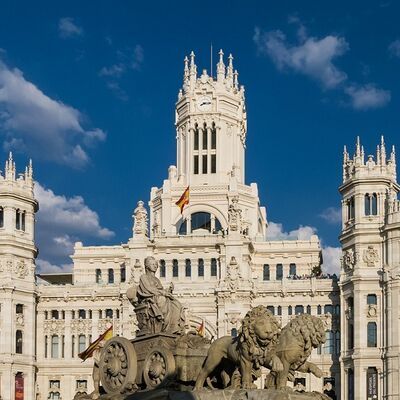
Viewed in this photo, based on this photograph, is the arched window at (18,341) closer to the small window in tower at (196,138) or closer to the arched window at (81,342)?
the arched window at (81,342)

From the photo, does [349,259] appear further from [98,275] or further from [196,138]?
[98,275]

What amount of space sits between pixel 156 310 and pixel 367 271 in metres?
63.0

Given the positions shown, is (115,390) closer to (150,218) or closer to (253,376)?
(253,376)

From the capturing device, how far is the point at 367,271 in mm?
92438

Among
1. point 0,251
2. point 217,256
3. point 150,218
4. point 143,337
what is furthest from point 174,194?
point 143,337

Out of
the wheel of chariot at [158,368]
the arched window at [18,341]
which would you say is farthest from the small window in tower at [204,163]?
the wheel of chariot at [158,368]

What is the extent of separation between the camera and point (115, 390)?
31188 mm

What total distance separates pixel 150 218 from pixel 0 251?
63.4 feet

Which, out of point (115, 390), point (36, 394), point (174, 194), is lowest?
point (36, 394)

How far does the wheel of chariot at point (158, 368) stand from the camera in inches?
1184

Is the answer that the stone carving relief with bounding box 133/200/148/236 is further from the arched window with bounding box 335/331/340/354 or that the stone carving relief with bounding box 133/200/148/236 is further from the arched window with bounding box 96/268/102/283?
the arched window with bounding box 335/331/340/354

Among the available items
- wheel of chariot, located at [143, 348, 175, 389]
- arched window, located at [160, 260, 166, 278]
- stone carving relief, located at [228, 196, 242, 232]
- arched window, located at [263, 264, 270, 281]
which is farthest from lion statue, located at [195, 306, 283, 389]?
arched window, located at [263, 264, 270, 281]

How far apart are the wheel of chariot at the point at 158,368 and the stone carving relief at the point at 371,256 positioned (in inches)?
2546

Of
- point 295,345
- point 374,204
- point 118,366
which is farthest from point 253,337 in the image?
point 374,204
